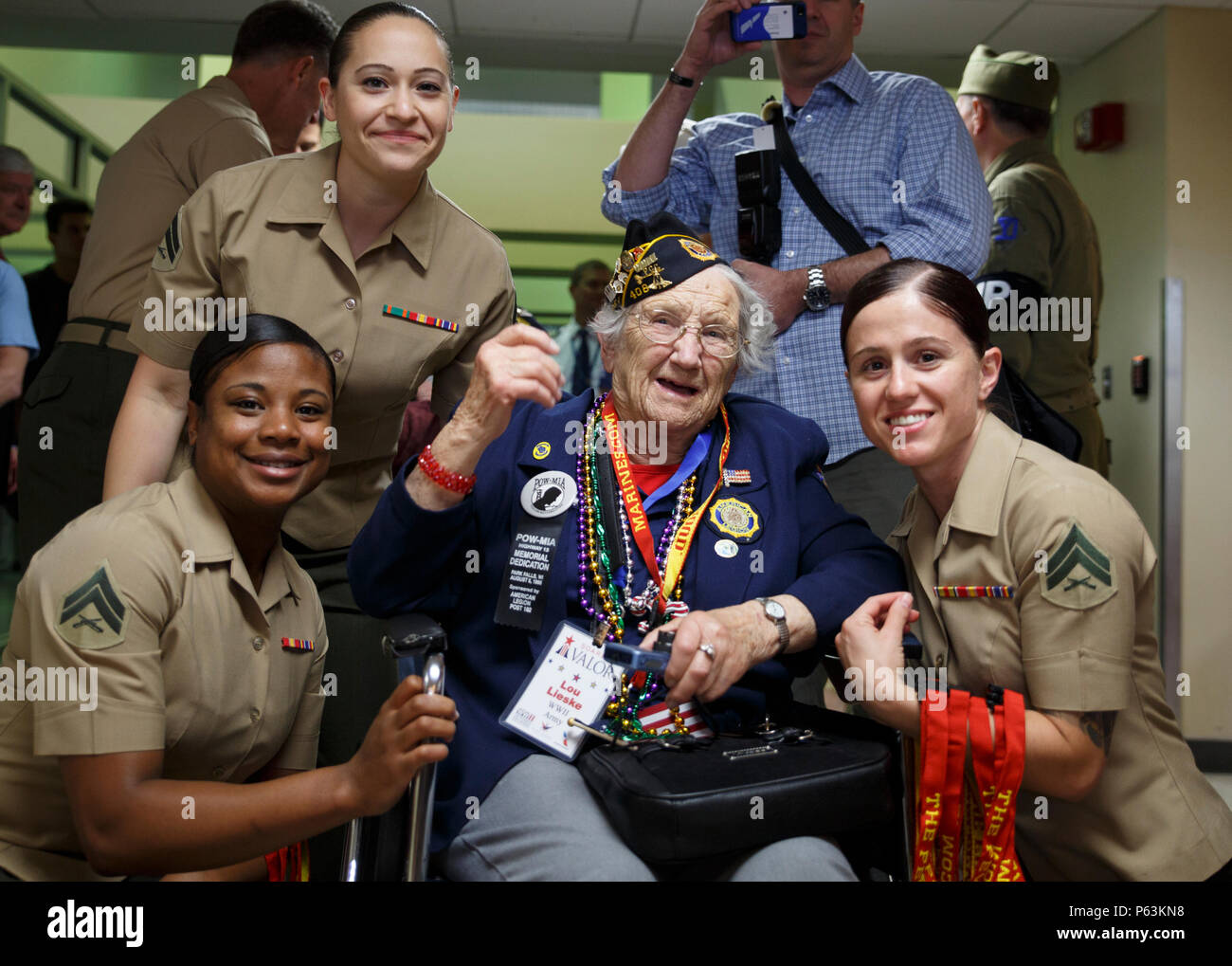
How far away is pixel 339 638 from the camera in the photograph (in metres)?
2.25

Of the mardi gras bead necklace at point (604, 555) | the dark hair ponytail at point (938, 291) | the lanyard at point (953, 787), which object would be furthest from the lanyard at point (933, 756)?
the dark hair ponytail at point (938, 291)

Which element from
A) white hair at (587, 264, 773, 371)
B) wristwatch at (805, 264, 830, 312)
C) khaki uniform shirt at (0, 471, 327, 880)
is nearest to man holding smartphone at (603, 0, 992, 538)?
wristwatch at (805, 264, 830, 312)

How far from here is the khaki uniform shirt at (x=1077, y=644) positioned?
168cm

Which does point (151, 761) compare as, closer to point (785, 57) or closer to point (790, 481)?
point (790, 481)

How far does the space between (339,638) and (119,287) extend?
1049mm

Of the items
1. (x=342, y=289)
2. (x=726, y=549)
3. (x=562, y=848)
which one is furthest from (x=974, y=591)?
(x=342, y=289)

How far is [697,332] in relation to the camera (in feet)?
6.56

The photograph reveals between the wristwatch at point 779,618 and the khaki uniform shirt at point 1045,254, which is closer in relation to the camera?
the wristwatch at point 779,618

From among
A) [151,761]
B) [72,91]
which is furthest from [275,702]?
[72,91]

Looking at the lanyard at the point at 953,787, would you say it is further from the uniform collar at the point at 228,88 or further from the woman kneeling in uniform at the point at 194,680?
the uniform collar at the point at 228,88

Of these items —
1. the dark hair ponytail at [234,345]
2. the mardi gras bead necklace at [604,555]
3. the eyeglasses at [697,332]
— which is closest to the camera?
the dark hair ponytail at [234,345]

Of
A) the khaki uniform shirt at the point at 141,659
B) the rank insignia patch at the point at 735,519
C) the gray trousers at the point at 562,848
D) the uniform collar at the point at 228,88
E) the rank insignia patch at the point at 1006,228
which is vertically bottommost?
the gray trousers at the point at 562,848

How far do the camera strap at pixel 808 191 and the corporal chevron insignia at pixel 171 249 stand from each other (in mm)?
1343

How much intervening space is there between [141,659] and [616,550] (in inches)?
30.6
